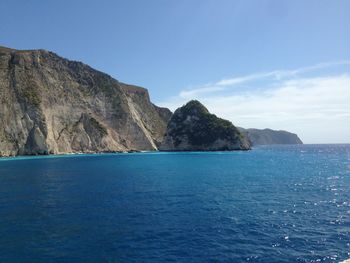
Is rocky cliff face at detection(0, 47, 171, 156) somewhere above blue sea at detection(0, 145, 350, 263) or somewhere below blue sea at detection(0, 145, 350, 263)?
above

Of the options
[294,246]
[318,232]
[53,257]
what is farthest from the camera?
[318,232]

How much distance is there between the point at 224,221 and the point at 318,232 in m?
9.56

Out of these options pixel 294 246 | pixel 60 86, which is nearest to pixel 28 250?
pixel 294 246

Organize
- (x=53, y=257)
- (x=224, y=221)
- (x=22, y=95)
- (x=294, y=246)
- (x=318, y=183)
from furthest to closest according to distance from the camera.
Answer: (x=22, y=95) < (x=318, y=183) < (x=224, y=221) < (x=294, y=246) < (x=53, y=257)

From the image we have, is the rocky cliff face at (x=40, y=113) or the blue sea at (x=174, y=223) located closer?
the blue sea at (x=174, y=223)

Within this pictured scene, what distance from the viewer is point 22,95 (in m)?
168

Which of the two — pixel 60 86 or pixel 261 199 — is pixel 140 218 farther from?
pixel 60 86

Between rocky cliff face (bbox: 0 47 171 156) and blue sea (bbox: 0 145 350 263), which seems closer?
blue sea (bbox: 0 145 350 263)

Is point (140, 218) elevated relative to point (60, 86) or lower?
lower

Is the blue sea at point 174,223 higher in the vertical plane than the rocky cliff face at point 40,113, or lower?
lower

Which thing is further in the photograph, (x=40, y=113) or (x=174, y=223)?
(x=40, y=113)

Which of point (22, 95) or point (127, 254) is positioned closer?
point (127, 254)

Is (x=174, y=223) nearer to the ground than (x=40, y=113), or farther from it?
nearer to the ground

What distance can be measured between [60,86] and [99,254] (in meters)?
183
